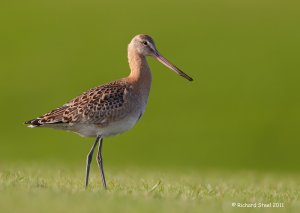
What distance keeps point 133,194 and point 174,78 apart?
2155 centimetres

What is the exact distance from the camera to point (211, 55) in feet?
112

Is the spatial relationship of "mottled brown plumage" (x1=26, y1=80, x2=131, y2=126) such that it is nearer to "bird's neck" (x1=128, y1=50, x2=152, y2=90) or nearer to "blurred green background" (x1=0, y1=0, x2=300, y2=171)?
"bird's neck" (x1=128, y1=50, x2=152, y2=90)

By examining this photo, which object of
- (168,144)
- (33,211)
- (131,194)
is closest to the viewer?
(33,211)

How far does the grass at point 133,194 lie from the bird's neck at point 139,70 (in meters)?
1.62

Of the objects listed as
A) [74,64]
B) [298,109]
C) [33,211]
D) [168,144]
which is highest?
[74,64]

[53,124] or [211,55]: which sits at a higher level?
[211,55]

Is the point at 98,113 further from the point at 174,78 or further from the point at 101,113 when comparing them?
the point at 174,78

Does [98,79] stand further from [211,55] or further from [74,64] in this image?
[211,55]

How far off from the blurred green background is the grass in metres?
8.27

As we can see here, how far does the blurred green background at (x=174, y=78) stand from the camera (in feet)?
Answer: 88.4

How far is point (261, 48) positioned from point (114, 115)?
2265cm

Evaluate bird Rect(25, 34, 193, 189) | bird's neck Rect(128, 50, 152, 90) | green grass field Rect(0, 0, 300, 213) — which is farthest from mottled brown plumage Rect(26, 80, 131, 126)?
green grass field Rect(0, 0, 300, 213)

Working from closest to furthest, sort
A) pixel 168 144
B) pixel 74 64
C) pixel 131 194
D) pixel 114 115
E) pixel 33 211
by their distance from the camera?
1. pixel 33 211
2. pixel 131 194
3. pixel 114 115
4. pixel 168 144
5. pixel 74 64

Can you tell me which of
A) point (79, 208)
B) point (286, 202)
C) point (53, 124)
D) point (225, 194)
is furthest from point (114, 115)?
point (79, 208)
